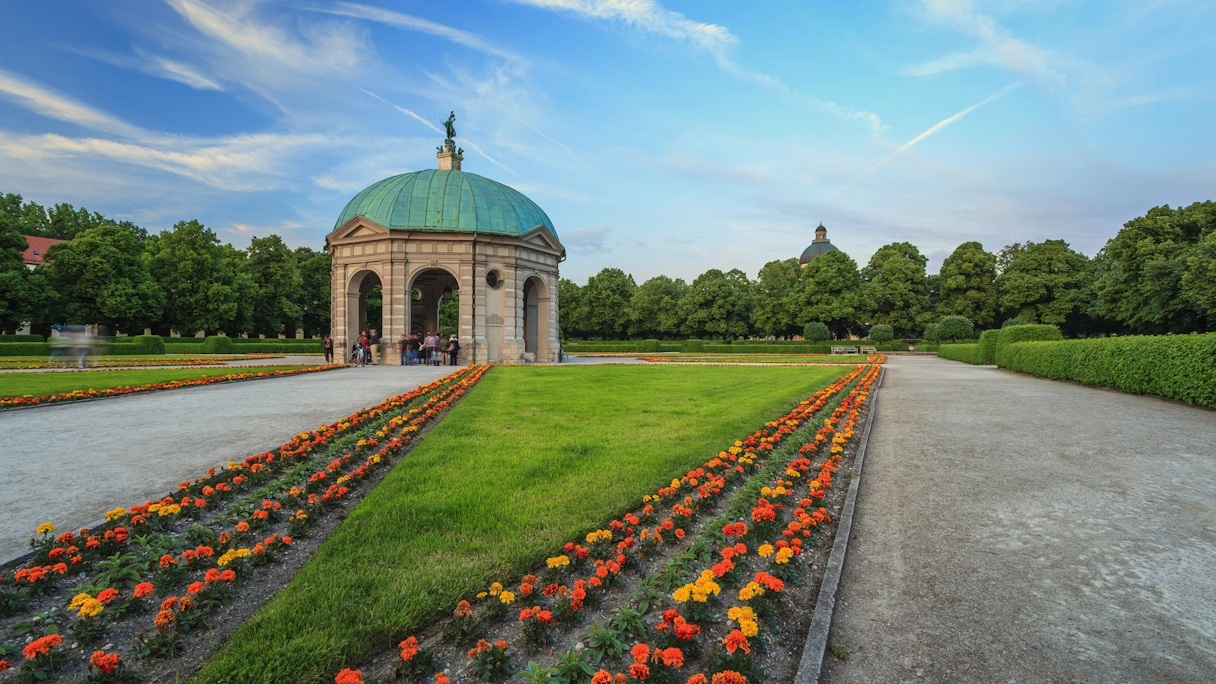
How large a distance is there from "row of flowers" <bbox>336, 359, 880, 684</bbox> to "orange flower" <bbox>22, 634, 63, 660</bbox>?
4.62 feet

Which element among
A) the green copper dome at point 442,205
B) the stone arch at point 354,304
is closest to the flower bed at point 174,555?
the green copper dome at point 442,205

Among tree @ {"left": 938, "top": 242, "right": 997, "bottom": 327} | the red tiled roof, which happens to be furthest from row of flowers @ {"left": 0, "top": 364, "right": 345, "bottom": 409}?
the red tiled roof

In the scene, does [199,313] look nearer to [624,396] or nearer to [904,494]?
[624,396]

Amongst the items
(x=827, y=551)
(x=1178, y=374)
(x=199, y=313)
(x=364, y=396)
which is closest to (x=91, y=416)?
(x=364, y=396)

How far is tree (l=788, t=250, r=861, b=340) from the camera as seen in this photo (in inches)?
2447

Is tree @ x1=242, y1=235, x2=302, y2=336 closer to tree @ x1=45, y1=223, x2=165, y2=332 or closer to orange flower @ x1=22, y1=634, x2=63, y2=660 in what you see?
tree @ x1=45, y1=223, x2=165, y2=332

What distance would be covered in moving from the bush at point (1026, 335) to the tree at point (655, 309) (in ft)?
147

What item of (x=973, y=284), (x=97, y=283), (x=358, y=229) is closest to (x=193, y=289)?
(x=97, y=283)

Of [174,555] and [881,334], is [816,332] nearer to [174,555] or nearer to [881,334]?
[881,334]

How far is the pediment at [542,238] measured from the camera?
2900cm

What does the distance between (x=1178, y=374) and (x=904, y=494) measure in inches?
439

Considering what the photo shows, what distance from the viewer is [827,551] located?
4379mm

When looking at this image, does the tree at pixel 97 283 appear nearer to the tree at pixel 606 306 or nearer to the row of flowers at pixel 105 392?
the row of flowers at pixel 105 392

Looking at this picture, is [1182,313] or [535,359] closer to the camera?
[535,359]
